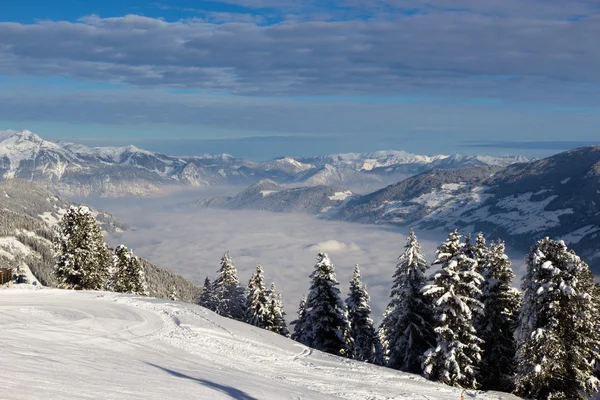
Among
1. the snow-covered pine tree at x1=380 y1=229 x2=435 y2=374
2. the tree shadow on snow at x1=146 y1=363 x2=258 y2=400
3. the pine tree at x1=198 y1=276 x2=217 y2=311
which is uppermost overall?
the snow-covered pine tree at x1=380 y1=229 x2=435 y2=374

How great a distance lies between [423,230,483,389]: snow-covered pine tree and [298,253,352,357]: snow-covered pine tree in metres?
12.6

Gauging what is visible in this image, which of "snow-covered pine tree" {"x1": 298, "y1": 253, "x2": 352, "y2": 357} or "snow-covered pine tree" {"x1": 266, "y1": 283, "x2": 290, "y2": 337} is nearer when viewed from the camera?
"snow-covered pine tree" {"x1": 298, "y1": 253, "x2": 352, "y2": 357}

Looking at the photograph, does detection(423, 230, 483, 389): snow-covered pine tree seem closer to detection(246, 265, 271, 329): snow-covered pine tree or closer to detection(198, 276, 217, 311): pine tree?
detection(246, 265, 271, 329): snow-covered pine tree

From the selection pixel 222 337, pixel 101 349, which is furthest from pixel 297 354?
pixel 101 349

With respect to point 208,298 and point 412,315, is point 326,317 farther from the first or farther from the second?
point 208,298

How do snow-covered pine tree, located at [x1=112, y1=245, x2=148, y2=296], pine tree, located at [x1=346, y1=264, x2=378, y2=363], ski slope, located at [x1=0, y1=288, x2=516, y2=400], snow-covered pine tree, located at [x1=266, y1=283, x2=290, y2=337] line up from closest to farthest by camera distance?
ski slope, located at [x1=0, y1=288, x2=516, y2=400]
pine tree, located at [x1=346, y1=264, x2=378, y2=363]
snow-covered pine tree, located at [x1=266, y1=283, x2=290, y2=337]
snow-covered pine tree, located at [x1=112, y1=245, x2=148, y2=296]

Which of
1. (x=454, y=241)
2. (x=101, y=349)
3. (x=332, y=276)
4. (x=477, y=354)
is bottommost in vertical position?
(x=101, y=349)

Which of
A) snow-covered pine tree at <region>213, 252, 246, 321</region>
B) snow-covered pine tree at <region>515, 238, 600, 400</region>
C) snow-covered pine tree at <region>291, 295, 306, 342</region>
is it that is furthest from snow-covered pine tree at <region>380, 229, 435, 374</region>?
snow-covered pine tree at <region>213, 252, 246, 321</region>

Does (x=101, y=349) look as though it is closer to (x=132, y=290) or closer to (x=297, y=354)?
(x=297, y=354)

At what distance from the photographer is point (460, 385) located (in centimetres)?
3331

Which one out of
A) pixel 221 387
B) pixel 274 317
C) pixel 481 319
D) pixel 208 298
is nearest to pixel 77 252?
pixel 208 298

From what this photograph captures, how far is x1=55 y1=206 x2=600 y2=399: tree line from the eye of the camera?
101 ft

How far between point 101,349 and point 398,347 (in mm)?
22664

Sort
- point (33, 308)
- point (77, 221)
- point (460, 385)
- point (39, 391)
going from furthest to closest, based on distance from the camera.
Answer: point (77, 221) → point (33, 308) → point (460, 385) → point (39, 391)
